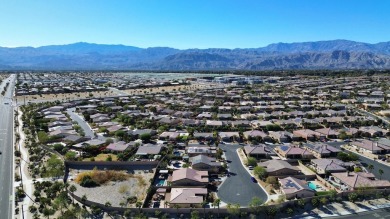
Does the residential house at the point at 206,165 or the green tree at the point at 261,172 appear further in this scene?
the residential house at the point at 206,165

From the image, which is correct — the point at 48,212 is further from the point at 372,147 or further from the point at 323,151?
the point at 372,147

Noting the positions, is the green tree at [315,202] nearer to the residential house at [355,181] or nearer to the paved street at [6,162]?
the residential house at [355,181]

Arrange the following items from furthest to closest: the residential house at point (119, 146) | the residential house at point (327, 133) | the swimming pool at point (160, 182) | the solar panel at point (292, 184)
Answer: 1. the residential house at point (327, 133)
2. the residential house at point (119, 146)
3. the swimming pool at point (160, 182)
4. the solar panel at point (292, 184)

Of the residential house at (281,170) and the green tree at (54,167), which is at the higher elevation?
the residential house at (281,170)

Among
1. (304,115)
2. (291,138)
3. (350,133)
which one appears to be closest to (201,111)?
(304,115)

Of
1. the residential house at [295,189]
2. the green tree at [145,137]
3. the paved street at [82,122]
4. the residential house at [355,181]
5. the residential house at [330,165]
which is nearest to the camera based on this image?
the residential house at [295,189]

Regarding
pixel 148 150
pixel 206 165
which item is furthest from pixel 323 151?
pixel 148 150

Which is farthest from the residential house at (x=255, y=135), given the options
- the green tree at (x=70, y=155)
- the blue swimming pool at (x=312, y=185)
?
the green tree at (x=70, y=155)
